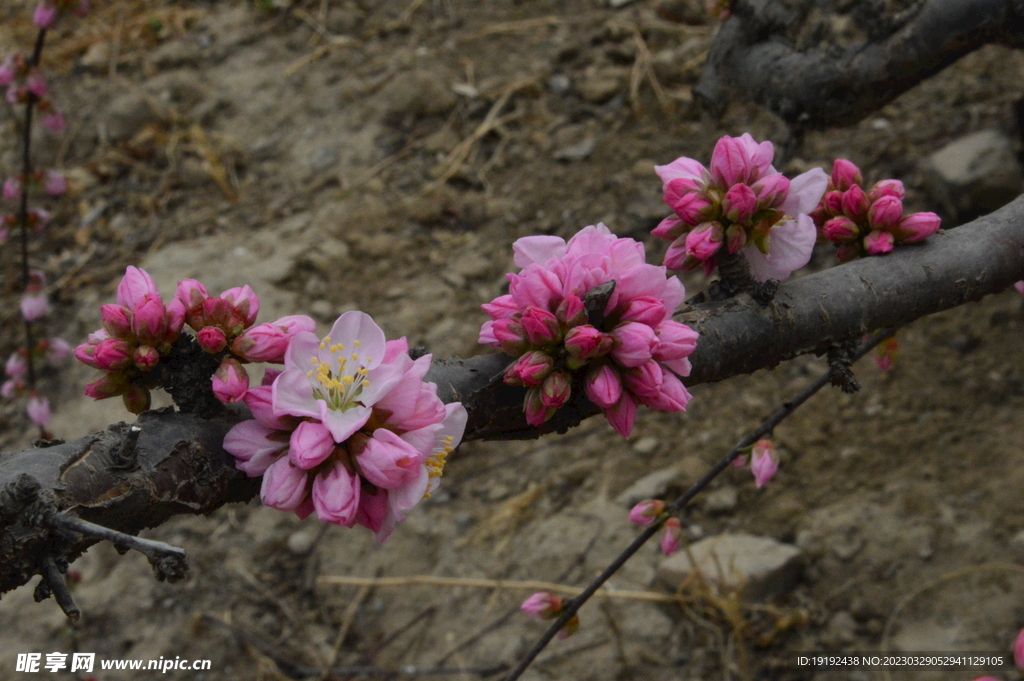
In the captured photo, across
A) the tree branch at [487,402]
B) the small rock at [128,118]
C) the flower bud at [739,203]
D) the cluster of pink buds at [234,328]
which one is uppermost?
the flower bud at [739,203]

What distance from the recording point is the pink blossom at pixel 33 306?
12.1 ft

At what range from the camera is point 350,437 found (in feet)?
3.95

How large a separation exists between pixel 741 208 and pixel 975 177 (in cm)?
245

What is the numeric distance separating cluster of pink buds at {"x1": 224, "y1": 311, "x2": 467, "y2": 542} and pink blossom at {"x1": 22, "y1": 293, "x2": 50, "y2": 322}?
300 centimetres

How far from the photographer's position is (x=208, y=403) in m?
1.27

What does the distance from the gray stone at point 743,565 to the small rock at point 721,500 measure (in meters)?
0.15

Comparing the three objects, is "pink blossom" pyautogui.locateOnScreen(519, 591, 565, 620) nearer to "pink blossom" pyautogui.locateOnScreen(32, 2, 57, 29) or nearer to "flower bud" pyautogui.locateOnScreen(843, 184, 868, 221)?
"flower bud" pyautogui.locateOnScreen(843, 184, 868, 221)

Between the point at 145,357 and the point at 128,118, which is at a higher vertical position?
the point at 145,357

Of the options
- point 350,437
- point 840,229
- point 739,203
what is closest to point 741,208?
point 739,203

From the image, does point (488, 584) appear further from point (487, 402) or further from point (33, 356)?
point (33, 356)

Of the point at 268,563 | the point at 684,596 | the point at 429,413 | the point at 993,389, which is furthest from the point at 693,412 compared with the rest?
the point at 429,413

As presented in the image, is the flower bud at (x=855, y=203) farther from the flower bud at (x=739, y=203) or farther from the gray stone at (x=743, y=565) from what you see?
the gray stone at (x=743, y=565)

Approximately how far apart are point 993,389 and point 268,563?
276 cm

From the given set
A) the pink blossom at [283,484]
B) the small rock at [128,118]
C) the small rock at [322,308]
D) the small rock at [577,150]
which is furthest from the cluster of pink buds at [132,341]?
the small rock at [128,118]
